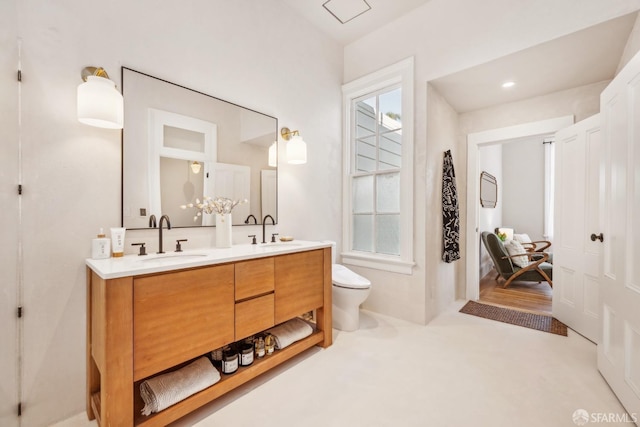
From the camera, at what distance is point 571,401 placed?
162 centimetres

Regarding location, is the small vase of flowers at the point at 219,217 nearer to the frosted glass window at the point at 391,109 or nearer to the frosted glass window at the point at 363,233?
the frosted glass window at the point at 363,233

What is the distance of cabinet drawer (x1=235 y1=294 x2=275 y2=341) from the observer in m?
1.67

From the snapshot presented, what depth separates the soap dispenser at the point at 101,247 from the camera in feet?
5.02

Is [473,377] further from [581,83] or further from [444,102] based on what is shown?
[581,83]

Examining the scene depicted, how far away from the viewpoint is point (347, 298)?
2.52 m

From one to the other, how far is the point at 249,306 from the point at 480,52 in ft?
9.19

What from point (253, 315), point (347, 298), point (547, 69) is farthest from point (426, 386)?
point (547, 69)

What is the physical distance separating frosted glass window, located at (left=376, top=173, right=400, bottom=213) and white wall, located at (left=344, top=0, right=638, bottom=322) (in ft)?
0.79

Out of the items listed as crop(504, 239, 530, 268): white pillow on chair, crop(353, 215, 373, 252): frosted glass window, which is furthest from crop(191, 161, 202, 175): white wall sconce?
crop(504, 239, 530, 268): white pillow on chair

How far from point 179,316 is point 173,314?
0.03 metres

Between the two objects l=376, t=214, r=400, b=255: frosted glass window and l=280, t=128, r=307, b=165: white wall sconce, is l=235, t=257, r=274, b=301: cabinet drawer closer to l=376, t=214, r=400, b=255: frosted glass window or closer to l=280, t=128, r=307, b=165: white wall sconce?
l=280, t=128, r=307, b=165: white wall sconce

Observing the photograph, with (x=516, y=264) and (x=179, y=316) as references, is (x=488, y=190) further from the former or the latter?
(x=179, y=316)

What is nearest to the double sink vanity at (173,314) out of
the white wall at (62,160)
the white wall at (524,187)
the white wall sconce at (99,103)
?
the white wall at (62,160)

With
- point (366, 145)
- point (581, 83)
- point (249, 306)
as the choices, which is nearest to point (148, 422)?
point (249, 306)
